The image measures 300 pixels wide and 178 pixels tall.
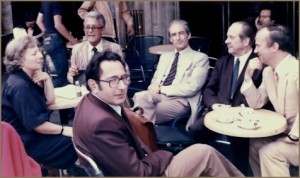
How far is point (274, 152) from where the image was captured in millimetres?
3404

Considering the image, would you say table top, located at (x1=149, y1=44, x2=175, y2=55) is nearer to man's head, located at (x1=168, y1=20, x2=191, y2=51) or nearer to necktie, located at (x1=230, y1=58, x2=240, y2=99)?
man's head, located at (x1=168, y1=20, x2=191, y2=51)

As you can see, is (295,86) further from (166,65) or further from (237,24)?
(166,65)

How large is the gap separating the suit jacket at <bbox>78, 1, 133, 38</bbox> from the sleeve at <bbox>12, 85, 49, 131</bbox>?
70 cm

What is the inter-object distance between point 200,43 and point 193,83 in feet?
1.04

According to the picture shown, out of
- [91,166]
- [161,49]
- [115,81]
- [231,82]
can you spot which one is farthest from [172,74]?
[91,166]

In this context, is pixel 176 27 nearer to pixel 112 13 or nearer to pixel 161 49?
pixel 161 49

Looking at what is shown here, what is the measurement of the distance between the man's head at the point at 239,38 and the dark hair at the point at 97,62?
0.83m

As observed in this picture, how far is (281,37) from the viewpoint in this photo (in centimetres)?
332

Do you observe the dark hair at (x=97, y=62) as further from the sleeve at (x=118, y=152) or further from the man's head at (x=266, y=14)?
the man's head at (x=266, y=14)

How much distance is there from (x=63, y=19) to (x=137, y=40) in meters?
0.59

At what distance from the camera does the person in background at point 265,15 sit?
3.32 metres

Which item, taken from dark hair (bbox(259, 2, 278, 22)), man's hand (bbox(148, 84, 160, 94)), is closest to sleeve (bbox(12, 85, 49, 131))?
man's hand (bbox(148, 84, 160, 94))

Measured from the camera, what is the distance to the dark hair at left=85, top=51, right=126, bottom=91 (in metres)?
3.31

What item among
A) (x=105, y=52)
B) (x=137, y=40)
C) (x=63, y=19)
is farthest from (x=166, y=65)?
(x=63, y=19)
